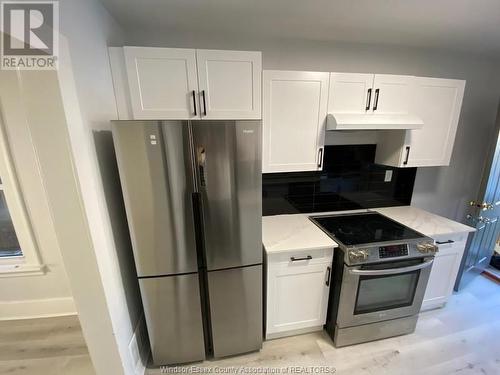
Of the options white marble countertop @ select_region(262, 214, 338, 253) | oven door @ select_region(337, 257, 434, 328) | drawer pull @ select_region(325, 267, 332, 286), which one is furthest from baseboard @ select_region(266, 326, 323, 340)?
white marble countertop @ select_region(262, 214, 338, 253)

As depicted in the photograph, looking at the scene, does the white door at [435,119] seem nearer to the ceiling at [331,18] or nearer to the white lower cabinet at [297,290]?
the ceiling at [331,18]

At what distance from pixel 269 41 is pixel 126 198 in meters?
1.70

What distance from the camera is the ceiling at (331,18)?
1.33 metres

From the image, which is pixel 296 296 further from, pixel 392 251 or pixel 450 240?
pixel 450 240

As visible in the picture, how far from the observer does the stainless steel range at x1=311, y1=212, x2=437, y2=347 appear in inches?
61.9

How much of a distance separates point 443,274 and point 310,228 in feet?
4.31

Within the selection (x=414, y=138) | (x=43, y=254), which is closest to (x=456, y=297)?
(x=414, y=138)

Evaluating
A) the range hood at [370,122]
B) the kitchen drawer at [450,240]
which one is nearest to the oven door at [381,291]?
the kitchen drawer at [450,240]

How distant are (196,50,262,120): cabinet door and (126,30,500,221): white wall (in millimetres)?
453

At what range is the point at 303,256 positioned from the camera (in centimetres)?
161

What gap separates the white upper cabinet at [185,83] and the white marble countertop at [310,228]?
98 centimetres

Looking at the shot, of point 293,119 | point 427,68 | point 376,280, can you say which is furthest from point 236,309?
point 427,68

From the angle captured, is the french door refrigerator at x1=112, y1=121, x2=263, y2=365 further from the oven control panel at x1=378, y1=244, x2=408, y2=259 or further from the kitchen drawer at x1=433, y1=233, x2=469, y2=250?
the kitchen drawer at x1=433, y1=233, x2=469, y2=250

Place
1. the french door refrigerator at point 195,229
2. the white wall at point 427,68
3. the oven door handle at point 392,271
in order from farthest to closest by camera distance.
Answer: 1. the white wall at point 427,68
2. the oven door handle at point 392,271
3. the french door refrigerator at point 195,229
